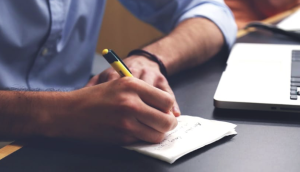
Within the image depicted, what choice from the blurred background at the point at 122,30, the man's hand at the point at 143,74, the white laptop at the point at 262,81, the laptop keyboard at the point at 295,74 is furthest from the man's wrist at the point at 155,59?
the blurred background at the point at 122,30

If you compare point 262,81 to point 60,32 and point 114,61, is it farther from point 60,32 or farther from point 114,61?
point 60,32

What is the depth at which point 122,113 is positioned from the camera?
526 mm

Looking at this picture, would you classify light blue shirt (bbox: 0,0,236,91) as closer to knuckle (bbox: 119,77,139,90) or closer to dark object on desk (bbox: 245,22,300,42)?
dark object on desk (bbox: 245,22,300,42)

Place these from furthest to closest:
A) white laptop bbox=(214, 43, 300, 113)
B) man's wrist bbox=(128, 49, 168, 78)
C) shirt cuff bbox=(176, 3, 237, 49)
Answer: shirt cuff bbox=(176, 3, 237, 49) < man's wrist bbox=(128, 49, 168, 78) < white laptop bbox=(214, 43, 300, 113)

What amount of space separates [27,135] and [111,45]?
1.81 meters

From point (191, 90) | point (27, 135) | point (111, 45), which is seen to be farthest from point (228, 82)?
point (111, 45)

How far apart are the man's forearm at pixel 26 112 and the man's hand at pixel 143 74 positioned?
0.53ft

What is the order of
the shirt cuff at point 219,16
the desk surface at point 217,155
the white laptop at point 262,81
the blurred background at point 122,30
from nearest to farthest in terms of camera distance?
the desk surface at point 217,155, the white laptop at point 262,81, the shirt cuff at point 219,16, the blurred background at point 122,30

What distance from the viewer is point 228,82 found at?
2.28 feet

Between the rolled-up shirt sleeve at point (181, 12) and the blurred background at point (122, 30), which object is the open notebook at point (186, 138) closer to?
the rolled-up shirt sleeve at point (181, 12)

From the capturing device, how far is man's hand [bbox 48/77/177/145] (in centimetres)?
52

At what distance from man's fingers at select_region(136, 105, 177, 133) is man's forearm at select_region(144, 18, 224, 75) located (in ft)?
0.95

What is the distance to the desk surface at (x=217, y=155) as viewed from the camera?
1.60 ft

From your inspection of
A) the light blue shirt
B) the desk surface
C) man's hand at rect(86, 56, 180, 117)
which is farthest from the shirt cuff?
the desk surface
